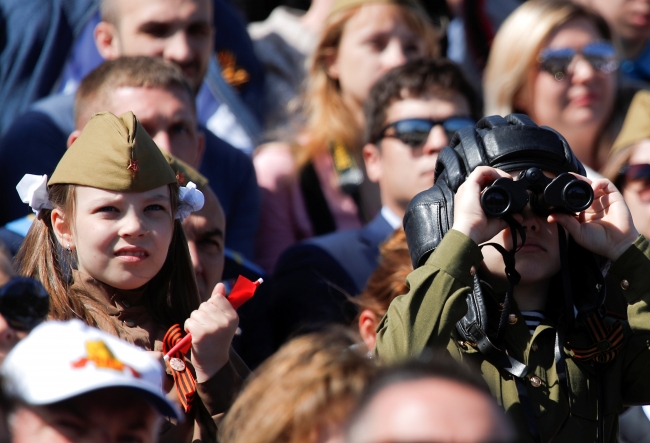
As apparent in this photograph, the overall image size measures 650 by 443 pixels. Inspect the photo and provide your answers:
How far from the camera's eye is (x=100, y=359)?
2.12 metres

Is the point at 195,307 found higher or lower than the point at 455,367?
lower

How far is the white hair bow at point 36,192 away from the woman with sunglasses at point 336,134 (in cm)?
208

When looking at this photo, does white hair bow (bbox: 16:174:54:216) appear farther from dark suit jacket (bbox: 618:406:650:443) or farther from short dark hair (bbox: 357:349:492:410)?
dark suit jacket (bbox: 618:406:650:443)

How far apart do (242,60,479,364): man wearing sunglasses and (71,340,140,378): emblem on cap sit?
1947mm

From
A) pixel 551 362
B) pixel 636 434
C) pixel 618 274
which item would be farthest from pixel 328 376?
pixel 636 434

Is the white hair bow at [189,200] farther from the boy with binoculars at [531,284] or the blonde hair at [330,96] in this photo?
the blonde hair at [330,96]

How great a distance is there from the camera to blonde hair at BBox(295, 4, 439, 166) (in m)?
5.23

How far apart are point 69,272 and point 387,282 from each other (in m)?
1.17

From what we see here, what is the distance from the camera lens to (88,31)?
5203 mm

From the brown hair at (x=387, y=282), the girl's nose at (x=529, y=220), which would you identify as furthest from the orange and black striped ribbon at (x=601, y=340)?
the brown hair at (x=387, y=282)

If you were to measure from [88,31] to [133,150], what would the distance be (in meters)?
2.46

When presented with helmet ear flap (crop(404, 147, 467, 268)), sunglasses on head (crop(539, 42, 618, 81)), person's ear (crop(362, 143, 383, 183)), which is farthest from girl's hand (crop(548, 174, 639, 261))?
sunglasses on head (crop(539, 42, 618, 81))

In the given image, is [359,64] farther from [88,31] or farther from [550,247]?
[550,247]

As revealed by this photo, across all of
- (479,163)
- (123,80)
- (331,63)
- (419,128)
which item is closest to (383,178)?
(419,128)
